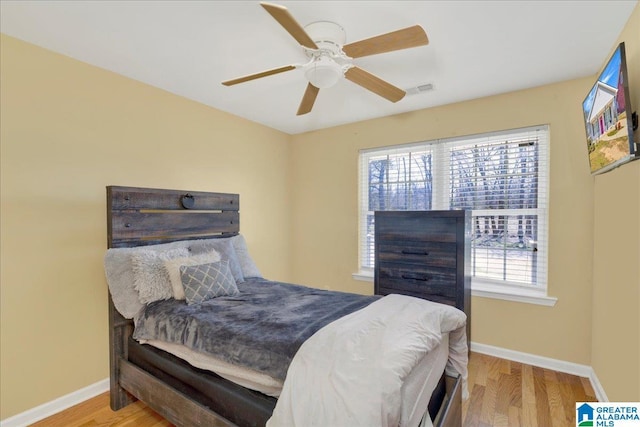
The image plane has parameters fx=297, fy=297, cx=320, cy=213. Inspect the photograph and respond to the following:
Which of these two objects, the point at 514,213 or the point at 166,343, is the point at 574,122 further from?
the point at 166,343

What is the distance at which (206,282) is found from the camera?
217 centimetres

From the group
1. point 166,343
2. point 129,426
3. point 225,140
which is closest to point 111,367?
point 129,426

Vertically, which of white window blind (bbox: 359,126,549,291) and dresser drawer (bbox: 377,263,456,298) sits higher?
white window blind (bbox: 359,126,549,291)

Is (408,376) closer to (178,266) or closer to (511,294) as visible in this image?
(178,266)

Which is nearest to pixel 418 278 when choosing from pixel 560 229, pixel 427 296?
pixel 427 296

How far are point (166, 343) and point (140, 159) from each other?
1.61m

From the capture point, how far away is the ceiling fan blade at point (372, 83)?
73.3 inches

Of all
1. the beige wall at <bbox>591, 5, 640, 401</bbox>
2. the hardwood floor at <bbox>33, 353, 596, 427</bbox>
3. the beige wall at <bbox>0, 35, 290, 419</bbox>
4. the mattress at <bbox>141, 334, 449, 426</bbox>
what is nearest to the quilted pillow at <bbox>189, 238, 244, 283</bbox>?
the beige wall at <bbox>0, 35, 290, 419</bbox>

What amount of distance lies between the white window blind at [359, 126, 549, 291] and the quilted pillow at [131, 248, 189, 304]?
2.49 meters

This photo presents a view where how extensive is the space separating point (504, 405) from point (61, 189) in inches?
140

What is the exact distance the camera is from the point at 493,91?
279 centimetres

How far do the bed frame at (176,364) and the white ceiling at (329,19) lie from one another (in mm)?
1029

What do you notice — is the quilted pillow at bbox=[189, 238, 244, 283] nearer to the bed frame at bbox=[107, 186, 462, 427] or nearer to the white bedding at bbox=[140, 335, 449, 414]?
the bed frame at bbox=[107, 186, 462, 427]

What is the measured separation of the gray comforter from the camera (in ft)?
4.77
